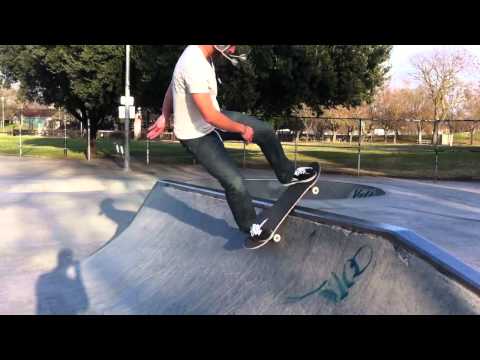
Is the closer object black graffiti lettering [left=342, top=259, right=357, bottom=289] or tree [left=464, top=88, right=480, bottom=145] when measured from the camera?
black graffiti lettering [left=342, top=259, right=357, bottom=289]

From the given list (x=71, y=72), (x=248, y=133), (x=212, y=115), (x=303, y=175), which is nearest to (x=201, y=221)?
(x=303, y=175)

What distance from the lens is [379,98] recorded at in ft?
221

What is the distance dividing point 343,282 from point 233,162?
4.87 ft

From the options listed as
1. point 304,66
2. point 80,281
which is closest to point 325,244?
point 80,281

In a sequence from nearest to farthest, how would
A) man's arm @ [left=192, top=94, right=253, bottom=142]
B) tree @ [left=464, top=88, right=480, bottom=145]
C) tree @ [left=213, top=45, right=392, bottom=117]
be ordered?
man's arm @ [left=192, top=94, right=253, bottom=142], tree @ [left=213, top=45, right=392, bottom=117], tree @ [left=464, top=88, right=480, bottom=145]

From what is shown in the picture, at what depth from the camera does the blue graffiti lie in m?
3.00

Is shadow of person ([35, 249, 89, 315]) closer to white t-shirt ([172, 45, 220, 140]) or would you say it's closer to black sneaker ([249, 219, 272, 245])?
black sneaker ([249, 219, 272, 245])

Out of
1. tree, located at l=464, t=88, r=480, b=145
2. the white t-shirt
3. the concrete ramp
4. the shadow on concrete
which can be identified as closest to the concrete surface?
the concrete ramp

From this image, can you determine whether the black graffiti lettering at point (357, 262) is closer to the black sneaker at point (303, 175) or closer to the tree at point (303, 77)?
the black sneaker at point (303, 175)

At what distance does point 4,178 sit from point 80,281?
42.2ft

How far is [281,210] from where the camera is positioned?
4.21 metres

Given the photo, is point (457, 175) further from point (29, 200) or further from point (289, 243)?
point (289, 243)

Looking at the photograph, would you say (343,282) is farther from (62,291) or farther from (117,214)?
(117,214)

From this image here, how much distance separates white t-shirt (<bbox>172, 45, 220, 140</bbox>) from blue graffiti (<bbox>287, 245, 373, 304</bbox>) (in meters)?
1.56
